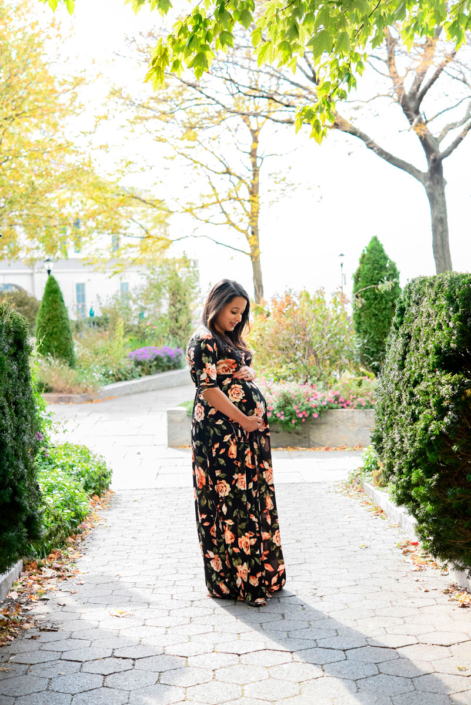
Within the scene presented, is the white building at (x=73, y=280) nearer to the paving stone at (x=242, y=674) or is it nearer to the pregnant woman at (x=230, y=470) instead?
the pregnant woman at (x=230, y=470)

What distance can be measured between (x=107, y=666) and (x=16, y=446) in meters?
1.32

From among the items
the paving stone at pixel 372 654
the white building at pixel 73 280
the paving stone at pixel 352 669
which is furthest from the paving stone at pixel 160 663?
the white building at pixel 73 280

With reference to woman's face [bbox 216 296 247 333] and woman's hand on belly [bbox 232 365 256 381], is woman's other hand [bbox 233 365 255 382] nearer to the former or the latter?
woman's hand on belly [bbox 232 365 256 381]

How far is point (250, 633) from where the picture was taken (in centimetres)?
349

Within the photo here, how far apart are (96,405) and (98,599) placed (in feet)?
33.0

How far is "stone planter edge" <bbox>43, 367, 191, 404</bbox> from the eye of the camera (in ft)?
46.9

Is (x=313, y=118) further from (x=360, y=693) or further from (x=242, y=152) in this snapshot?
(x=242, y=152)

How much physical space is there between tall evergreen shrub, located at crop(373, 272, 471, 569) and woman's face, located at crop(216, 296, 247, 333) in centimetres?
120

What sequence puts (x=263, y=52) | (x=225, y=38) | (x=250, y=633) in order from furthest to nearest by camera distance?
1. (x=263, y=52)
2. (x=225, y=38)
3. (x=250, y=633)

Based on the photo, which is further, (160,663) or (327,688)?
(160,663)

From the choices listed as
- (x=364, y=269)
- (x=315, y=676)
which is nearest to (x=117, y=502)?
(x=315, y=676)

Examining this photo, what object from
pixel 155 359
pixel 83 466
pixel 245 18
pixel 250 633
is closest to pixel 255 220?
pixel 155 359

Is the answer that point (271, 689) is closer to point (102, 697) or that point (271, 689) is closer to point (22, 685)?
→ point (102, 697)

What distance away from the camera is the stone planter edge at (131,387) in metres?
14.3
